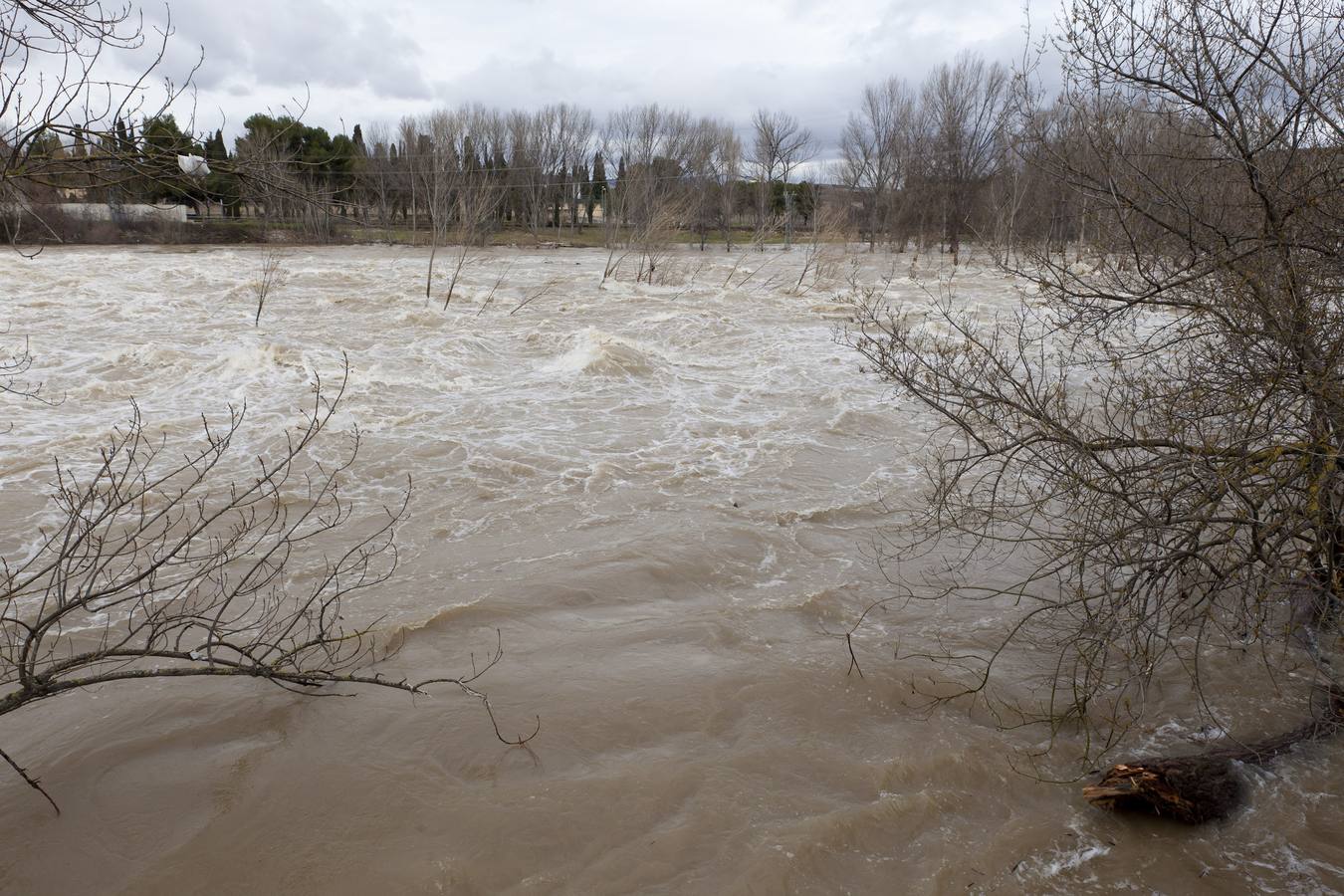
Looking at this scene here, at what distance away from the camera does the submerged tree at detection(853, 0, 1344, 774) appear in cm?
400

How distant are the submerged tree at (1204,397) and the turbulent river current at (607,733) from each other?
24.7 inches

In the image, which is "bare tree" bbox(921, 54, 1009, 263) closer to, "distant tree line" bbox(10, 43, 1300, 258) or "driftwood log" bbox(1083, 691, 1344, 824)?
"distant tree line" bbox(10, 43, 1300, 258)

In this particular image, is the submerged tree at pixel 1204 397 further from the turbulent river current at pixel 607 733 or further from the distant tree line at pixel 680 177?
the distant tree line at pixel 680 177

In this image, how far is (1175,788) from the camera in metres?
3.76

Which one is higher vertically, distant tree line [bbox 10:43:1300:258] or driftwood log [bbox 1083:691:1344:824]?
distant tree line [bbox 10:43:1300:258]

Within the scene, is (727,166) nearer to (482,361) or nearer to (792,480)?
(482,361)

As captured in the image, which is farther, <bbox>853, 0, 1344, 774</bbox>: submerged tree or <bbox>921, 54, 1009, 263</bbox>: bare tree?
<bbox>921, 54, 1009, 263</bbox>: bare tree

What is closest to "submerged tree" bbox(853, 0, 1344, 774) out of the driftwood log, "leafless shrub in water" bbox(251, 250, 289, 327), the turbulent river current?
the driftwood log

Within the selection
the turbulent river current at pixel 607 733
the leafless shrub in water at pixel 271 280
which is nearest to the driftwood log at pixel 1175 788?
the turbulent river current at pixel 607 733

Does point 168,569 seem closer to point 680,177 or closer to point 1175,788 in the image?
point 1175,788

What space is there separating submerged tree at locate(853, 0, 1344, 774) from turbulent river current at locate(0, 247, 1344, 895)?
2.06ft

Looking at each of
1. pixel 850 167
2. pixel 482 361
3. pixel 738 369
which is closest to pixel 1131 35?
pixel 738 369

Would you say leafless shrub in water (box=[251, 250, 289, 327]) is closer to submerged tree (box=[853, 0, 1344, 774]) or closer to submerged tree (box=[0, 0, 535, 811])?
submerged tree (box=[0, 0, 535, 811])

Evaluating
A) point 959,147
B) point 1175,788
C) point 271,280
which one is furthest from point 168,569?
point 959,147
